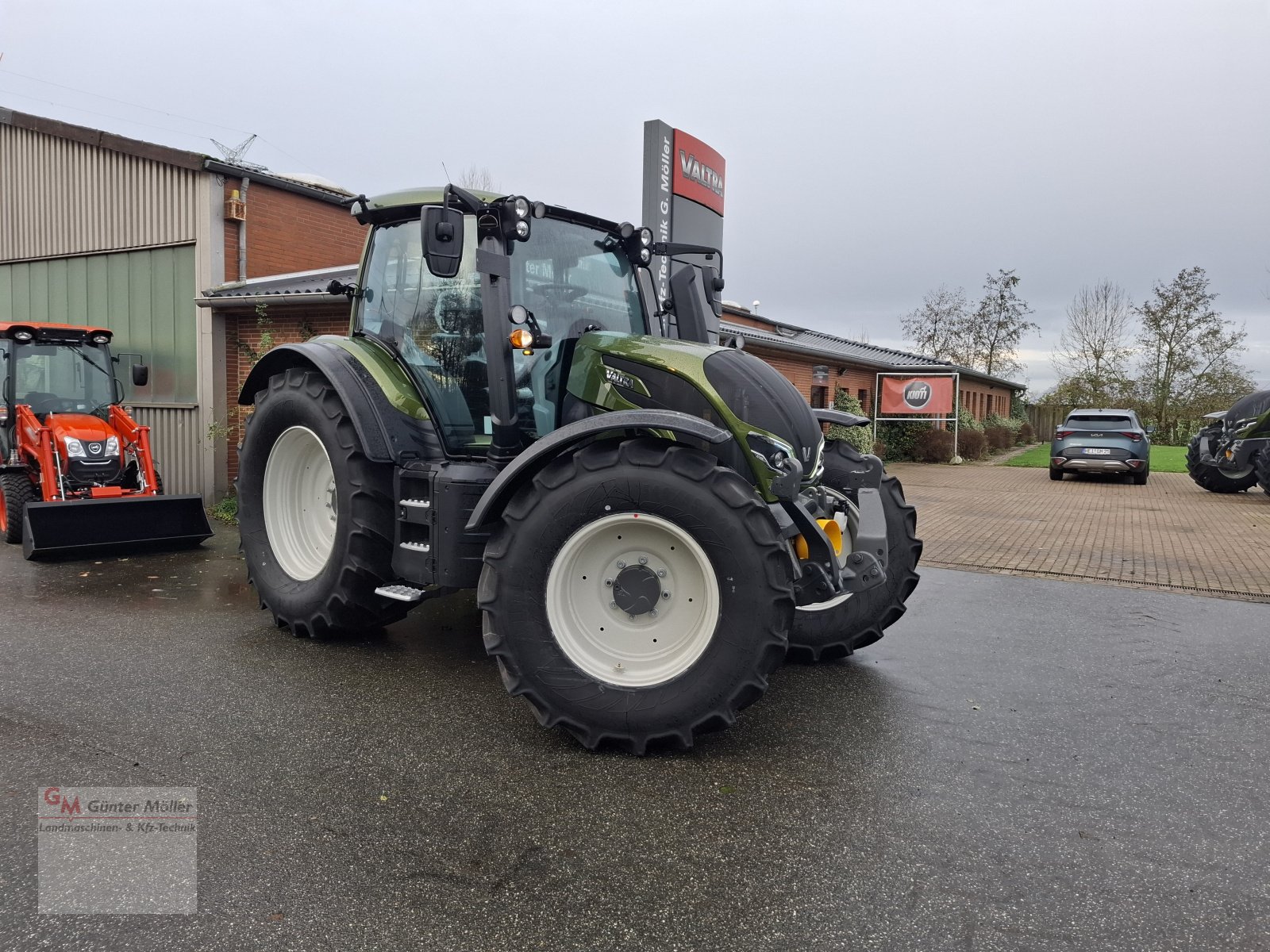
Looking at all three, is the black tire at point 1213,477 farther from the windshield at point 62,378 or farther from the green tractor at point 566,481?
the windshield at point 62,378

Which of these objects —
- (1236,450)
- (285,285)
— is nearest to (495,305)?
(285,285)

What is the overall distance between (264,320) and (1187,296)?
118ft

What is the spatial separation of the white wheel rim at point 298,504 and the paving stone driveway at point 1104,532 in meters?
5.69

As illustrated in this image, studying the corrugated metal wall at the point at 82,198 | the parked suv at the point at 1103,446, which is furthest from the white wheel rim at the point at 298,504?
the parked suv at the point at 1103,446

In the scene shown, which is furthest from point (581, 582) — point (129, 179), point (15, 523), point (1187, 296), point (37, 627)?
point (1187, 296)

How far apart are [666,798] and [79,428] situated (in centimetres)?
798

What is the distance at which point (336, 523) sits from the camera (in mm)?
4957

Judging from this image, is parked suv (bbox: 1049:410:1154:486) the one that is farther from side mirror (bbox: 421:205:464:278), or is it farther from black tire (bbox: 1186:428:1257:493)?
side mirror (bbox: 421:205:464:278)

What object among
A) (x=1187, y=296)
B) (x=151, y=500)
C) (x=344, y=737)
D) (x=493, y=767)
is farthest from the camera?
(x=1187, y=296)

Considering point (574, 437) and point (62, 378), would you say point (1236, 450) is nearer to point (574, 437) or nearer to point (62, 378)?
point (574, 437)

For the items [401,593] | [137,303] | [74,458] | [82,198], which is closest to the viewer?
[401,593]

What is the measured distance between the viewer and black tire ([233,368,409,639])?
182 inches

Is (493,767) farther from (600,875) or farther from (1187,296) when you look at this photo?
(1187,296)

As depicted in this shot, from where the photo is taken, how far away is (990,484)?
17.6 metres
